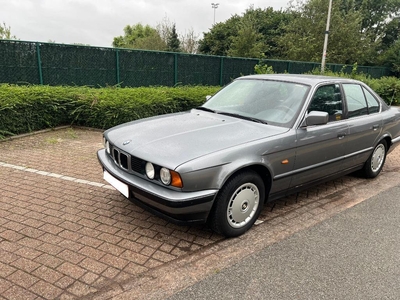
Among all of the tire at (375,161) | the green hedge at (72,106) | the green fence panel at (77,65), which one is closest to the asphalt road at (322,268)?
the tire at (375,161)

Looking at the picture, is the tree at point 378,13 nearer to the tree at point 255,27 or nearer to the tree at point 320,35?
the tree at point 255,27

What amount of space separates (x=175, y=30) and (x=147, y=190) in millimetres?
38616

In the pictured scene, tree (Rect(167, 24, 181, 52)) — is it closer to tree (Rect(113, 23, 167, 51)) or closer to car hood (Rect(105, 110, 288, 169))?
tree (Rect(113, 23, 167, 51))

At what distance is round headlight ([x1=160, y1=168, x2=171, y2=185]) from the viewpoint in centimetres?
287

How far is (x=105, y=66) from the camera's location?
10305mm

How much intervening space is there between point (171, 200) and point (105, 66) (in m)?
8.54

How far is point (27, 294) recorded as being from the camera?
7.98ft

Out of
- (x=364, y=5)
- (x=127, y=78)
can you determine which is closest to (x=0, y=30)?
(x=127, y=78)

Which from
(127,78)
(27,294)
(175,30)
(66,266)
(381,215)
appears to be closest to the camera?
(27,294)

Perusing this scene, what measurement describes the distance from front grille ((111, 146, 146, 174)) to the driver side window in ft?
6.77

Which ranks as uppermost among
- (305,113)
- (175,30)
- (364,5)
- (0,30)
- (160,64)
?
(364,5)

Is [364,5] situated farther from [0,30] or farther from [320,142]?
[320,142]

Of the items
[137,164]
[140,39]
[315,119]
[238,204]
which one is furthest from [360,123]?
[140,39]

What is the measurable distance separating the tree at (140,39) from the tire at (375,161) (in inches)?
1357
